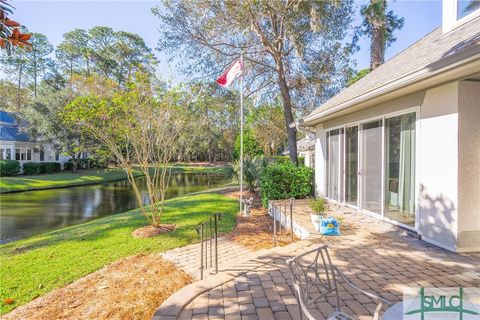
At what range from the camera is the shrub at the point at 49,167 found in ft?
81.0

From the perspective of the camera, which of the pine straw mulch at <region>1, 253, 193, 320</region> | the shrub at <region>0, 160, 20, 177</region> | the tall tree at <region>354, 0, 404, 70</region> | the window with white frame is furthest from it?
the shrub at <region>0, 160, 20, 177</region>

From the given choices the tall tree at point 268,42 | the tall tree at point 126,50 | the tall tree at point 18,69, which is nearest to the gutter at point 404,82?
the tall tree at point 268,42

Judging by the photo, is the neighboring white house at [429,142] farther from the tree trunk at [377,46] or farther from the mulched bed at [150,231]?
the tree trunk at [377,46]

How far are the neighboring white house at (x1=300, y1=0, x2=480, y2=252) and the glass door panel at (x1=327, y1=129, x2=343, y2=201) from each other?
0.78 metres

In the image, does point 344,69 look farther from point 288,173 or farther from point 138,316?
point 138,316

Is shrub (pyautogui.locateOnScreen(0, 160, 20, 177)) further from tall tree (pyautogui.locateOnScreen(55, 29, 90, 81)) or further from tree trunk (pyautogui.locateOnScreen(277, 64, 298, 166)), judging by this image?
tree trunk (pyautogui.locateOnScreen(277, 64, 298, 166))

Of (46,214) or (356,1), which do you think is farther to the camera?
(356,1)

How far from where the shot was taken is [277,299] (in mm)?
3008

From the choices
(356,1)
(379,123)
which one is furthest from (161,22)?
(379,123)

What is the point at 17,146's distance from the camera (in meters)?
26.4

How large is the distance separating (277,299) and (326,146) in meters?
6.43

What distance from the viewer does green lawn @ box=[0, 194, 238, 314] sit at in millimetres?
4383

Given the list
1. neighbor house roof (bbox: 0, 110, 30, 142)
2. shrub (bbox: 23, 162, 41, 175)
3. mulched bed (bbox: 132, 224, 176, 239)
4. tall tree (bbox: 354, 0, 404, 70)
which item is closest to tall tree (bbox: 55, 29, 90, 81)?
neighbor house roof (bbox: 0, 110, 30, 142)

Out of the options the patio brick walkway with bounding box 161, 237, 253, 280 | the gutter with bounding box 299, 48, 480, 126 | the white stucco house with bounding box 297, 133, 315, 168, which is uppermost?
the gutter with bounding box 299, 48, 480, 126
